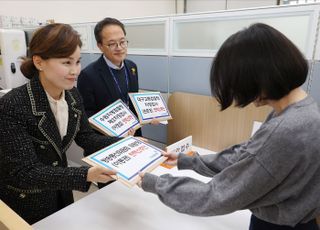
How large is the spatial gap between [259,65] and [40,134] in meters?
0.84

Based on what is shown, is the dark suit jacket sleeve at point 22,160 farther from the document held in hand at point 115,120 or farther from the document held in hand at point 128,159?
the document held in hand at point 115,120

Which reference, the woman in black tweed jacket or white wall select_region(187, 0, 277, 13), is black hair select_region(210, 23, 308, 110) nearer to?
the woman in black tweed jacket

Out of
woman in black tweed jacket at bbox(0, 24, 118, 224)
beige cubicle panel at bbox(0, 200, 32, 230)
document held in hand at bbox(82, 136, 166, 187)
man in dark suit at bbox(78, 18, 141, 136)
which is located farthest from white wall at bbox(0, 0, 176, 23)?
beige cubicle panel at bbox(0, 200, 32, 230)

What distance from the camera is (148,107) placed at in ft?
5.26

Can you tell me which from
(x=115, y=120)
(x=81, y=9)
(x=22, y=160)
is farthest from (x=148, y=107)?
(x=81, y=9)

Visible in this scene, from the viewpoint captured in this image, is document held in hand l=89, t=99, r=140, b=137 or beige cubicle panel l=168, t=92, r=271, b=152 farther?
beige cubicle panel l=168, t=92, r=271, b=152

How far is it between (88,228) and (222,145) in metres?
1.01

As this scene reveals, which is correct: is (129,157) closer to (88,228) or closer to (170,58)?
(88,228)

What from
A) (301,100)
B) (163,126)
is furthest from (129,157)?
(163,126)

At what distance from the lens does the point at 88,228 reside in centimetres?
100

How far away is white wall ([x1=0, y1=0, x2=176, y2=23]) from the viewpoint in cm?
368

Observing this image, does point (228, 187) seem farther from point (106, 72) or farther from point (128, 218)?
point (106, 72)

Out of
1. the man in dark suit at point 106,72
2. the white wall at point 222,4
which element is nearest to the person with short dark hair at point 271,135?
the man in dark suit at point 106,72

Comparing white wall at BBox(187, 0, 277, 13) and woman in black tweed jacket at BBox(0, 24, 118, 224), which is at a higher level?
white wall at BBox(187, 0, 277, 13)
